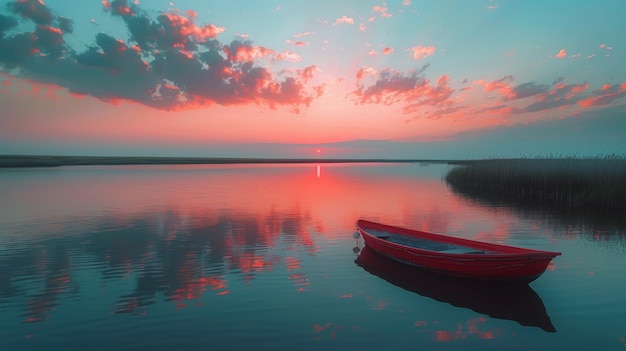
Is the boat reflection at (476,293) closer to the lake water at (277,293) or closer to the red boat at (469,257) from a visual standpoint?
the lake water at (277,293)

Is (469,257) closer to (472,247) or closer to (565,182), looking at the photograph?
(472,247)

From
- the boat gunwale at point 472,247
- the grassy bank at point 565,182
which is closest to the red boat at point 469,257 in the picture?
the boat gunwale at point 472,247

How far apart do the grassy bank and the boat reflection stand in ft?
47.9

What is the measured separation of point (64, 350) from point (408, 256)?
7290 mm

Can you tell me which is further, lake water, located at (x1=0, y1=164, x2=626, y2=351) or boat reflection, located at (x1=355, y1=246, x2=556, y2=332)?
boat reflection, located at (x1=355, y1=246, x2=556, y2=332)

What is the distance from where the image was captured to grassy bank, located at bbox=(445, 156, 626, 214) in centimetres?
1886

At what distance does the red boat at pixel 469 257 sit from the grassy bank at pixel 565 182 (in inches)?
533

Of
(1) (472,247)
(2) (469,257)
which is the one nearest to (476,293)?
(2) (469,257)

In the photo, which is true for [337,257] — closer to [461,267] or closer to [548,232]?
[461,267]

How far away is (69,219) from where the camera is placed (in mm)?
16484

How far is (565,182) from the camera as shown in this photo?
2139cm

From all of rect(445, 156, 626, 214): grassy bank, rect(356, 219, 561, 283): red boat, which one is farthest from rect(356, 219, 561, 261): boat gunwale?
rect(445, 156, 626, 214): grassy bank

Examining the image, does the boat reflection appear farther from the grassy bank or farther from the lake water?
the grassy bank

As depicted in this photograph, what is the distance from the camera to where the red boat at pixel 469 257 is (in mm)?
7371
